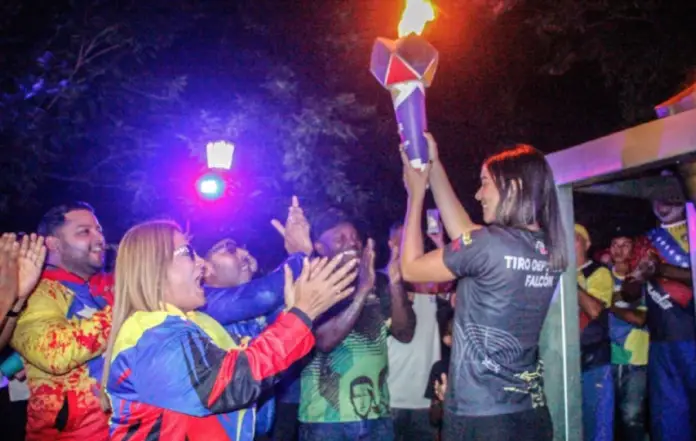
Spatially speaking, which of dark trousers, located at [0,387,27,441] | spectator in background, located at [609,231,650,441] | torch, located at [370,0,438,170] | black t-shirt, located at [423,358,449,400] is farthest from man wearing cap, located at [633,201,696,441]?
dark trousers, located at [0,387,27,441]

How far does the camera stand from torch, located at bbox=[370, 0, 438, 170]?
3805 mm

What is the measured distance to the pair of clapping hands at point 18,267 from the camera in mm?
4191

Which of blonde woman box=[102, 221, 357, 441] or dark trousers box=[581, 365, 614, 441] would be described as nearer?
blonde woman box=[102, 221, 357, 441]

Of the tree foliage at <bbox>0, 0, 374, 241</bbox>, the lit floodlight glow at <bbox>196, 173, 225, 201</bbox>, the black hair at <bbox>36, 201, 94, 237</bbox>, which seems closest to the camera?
the black hair at <bbox>36, 201, 94, 237</bbox>

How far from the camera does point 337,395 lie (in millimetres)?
5426

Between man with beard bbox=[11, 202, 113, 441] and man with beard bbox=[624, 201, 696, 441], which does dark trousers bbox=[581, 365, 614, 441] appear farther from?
man with beard bbox=[11, 202, 113, 441]

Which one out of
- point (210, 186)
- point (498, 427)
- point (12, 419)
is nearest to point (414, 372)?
point (498, 427)

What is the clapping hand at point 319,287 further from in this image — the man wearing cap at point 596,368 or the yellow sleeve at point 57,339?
the man wearing cap at point 596,368

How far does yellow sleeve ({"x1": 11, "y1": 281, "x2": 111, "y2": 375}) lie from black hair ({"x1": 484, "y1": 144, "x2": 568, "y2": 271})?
2672 mm

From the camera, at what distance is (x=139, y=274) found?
315 cm

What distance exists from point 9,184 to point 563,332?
22.7 feet

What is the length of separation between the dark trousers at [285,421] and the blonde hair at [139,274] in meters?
3.80

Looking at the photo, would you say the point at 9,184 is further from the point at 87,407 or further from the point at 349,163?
the point at 349,163

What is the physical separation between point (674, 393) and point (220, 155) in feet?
21.7
